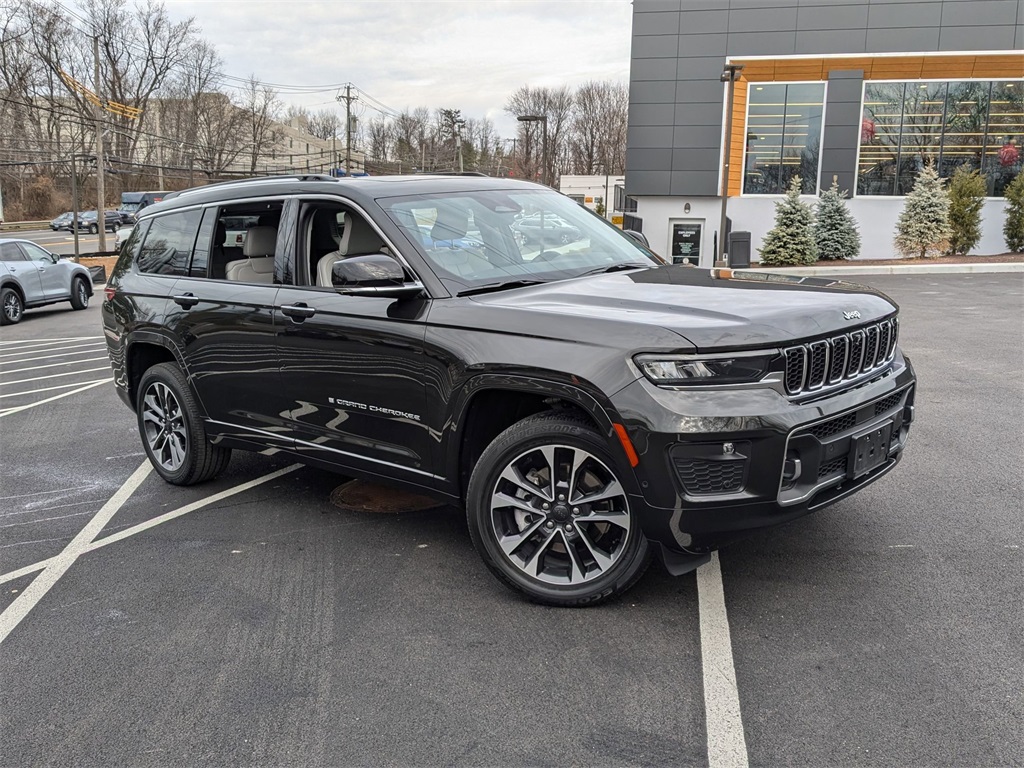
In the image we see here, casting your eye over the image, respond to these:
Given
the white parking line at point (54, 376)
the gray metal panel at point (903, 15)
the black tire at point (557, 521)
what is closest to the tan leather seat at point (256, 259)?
the black tire at point (557, 521)

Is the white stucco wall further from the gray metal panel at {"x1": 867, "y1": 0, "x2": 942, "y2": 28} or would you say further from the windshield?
the windshield

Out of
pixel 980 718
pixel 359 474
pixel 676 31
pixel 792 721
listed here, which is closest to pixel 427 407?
pixel 359 474

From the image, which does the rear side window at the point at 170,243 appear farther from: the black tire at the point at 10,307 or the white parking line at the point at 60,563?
the black tire at the point at 10,307

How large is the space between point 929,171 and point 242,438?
2543 cm

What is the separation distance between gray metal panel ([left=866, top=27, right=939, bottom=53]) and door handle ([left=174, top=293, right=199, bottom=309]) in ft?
102

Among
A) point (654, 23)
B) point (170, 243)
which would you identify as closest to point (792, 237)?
point (654, 23)

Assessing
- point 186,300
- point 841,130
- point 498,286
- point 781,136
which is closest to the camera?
point 498,286

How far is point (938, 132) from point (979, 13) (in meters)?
4.07

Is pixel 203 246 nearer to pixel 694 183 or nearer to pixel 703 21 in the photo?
pixel 694 183

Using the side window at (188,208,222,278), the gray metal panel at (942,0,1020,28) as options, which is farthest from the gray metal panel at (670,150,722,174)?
the side window at (188,208,222,278)

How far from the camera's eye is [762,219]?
3173 centimetres

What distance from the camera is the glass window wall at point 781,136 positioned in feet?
102

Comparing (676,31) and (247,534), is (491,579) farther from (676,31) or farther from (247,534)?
(676,31)

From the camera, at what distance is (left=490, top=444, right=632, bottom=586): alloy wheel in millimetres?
3553
